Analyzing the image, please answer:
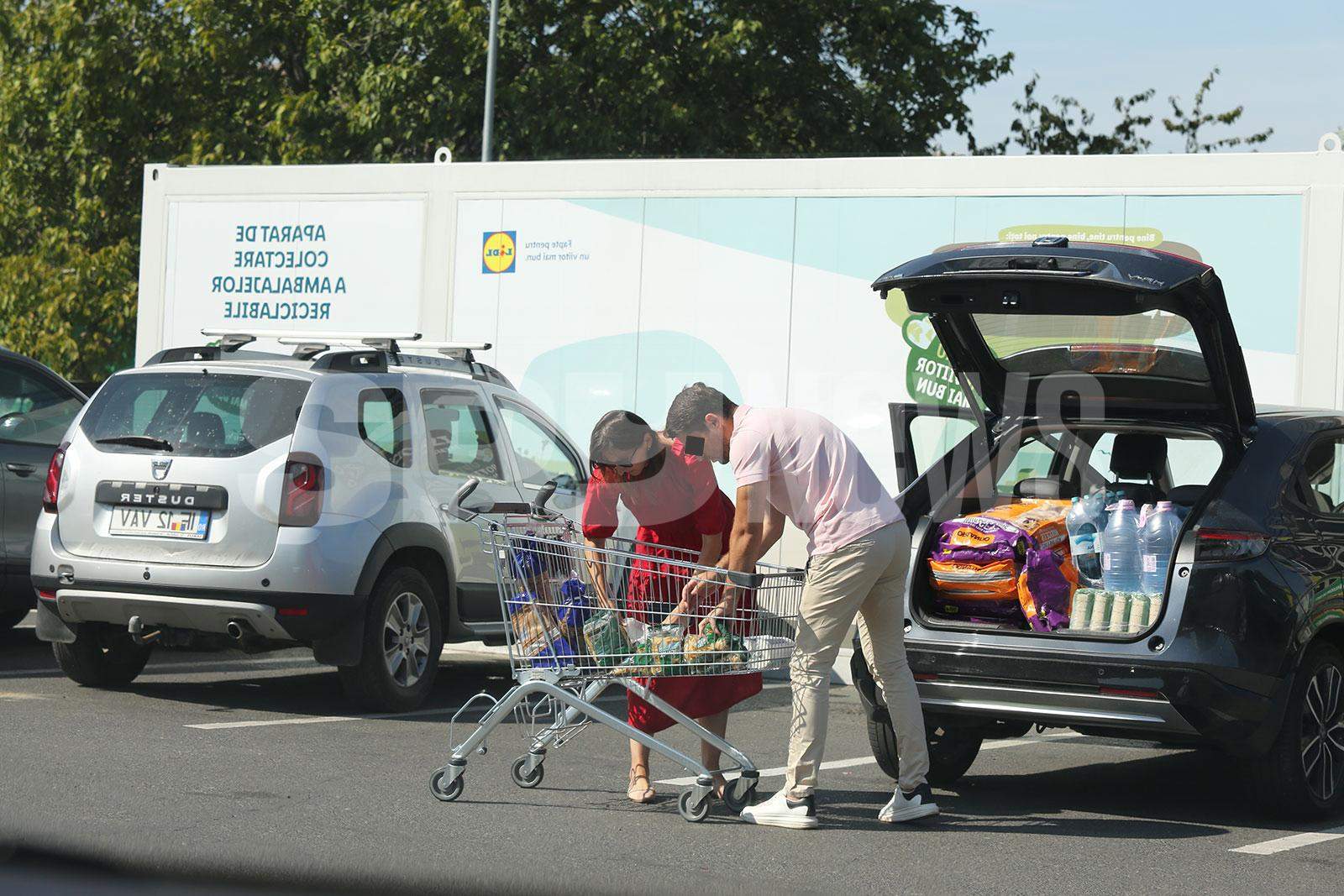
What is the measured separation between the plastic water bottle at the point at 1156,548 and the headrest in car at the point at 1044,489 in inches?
33.9

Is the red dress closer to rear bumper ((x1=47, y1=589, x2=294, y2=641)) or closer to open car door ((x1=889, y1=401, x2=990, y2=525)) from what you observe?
open car door ((x1=889, y1=401, x2=990, y2=525))

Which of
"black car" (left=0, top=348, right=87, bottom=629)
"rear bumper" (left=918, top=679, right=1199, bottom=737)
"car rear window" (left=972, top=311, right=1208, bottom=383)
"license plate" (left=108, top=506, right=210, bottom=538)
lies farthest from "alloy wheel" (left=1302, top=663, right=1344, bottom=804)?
"black car" (left=0, top=348, right=87, bottom=629)

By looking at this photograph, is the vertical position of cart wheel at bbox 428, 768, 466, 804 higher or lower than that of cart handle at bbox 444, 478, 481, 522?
lower

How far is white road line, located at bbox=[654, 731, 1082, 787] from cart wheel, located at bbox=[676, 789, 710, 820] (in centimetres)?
34

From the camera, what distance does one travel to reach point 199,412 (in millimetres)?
8664

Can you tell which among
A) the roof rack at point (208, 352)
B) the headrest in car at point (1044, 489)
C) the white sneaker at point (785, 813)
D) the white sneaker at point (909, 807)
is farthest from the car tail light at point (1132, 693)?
the roof rack at point (208, 352)

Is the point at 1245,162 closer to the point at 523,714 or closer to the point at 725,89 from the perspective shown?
the point at 523,714

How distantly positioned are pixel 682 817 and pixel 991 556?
172cm

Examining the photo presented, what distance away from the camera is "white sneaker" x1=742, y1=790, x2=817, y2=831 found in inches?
255

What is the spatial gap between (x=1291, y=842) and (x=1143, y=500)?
1.74 metres

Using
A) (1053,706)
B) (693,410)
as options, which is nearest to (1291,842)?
(1053,706)

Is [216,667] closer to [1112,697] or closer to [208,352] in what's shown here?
[208,352]

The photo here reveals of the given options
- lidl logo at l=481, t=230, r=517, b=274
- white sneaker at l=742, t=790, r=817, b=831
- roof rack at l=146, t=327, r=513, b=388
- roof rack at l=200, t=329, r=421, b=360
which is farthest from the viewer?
lidl logo at l=481, t=230, r=517, b=274

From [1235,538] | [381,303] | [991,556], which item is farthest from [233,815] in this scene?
[381,303]
